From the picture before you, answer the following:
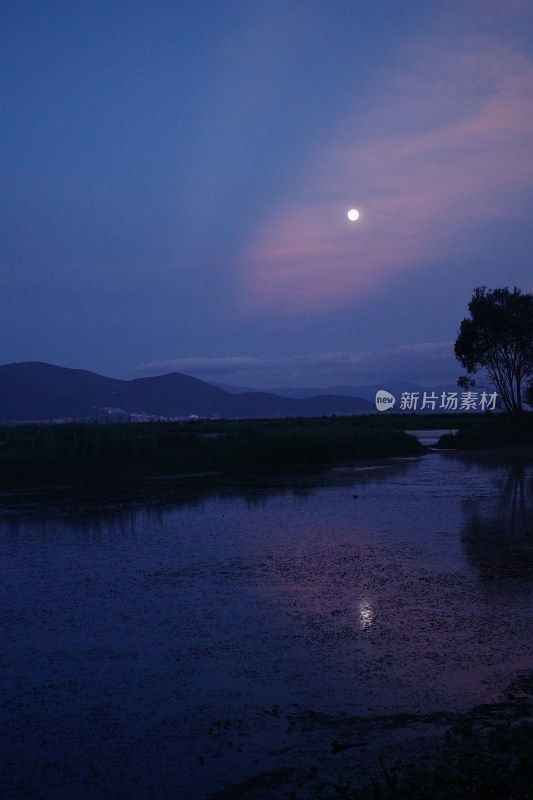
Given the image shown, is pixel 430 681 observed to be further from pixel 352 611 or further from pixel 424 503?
pixel 424 503

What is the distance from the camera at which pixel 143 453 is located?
909 inches

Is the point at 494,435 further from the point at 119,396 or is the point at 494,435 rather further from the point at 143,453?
the point at 119,396

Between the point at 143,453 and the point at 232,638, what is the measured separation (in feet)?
56.0

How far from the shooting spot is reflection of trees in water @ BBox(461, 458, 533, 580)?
8.88m

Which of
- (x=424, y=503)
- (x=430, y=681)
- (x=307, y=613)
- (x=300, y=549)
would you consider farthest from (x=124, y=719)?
(x=424, y=503)

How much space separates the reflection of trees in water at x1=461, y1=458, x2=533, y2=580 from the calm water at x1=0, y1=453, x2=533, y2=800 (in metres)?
0.06

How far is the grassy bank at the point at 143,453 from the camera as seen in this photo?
817 inches

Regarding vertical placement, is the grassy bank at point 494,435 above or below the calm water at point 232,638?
above

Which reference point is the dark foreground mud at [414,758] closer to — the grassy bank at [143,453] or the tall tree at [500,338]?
the grassy bank at [143,453]

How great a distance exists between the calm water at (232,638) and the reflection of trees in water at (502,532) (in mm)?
60

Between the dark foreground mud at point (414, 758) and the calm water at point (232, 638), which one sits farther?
the calm water at point (232, 638)

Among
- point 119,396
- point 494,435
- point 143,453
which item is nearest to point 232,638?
point 143,453

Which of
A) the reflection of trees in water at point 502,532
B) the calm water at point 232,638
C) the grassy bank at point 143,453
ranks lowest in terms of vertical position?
the calm water at point 232,638

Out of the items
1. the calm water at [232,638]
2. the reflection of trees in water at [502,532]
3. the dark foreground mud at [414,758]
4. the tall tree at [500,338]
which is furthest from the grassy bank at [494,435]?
the dark foreground mud at [414,758]
